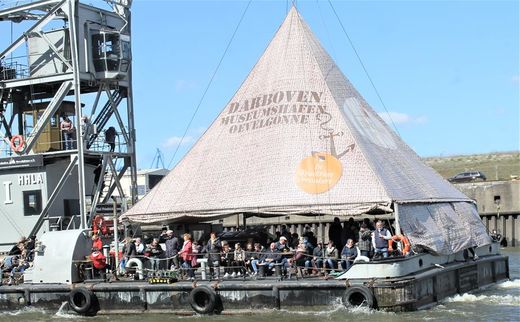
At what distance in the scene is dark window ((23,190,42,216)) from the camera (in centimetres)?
3684

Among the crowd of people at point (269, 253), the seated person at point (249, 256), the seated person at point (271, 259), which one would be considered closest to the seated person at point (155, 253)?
the crowd of people at point (269, 253)

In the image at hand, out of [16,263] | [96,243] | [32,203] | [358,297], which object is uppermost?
[32,203]

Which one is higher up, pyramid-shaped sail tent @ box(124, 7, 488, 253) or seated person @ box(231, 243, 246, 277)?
pyramid-shaped sail tent @ box(124, 7, 488, 253)

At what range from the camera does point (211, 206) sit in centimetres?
2673

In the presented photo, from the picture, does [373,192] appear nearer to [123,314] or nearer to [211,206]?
[211,206]

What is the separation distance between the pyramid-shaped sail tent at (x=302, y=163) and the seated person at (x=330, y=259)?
105cm

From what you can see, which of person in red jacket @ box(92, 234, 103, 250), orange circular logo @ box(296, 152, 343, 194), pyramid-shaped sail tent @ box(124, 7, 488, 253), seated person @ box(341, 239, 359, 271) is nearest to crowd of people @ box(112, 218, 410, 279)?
seated person @ box(341, 239, 359, 271)

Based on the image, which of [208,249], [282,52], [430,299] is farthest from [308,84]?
[430,299]

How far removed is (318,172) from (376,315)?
5181mm

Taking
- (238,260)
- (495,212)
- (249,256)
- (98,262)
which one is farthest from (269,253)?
(495,212)

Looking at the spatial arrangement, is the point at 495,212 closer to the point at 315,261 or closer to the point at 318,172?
the point at 318,172

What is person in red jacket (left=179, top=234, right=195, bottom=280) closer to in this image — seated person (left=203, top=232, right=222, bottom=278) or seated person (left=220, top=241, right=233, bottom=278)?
seated person (left=203, top=232, right=222, bottom=278)

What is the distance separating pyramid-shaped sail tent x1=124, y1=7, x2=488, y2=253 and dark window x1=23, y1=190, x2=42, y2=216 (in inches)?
386

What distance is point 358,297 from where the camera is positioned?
22.7m
